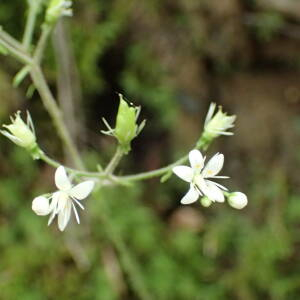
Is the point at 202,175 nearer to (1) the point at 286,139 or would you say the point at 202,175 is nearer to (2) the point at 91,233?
(2) the point at 91,233

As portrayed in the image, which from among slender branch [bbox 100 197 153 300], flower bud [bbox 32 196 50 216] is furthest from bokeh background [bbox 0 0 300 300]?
flower bud [bbox 32 196 50 216]

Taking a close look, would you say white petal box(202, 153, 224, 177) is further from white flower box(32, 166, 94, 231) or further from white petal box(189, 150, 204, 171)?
white flower box(32, 166, 94, 231)

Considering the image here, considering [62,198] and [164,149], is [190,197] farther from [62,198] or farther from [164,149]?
[164,149]

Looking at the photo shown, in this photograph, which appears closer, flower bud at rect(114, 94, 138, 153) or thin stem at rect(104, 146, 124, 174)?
flower bud at rect(114, 94, 138, 153)

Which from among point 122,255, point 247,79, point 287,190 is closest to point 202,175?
point 122,255

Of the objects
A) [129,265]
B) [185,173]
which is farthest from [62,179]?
[129,265]

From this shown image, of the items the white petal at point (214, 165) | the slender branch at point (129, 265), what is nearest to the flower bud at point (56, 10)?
the white petal at point (214, 165)
